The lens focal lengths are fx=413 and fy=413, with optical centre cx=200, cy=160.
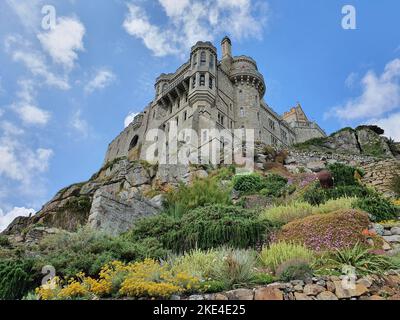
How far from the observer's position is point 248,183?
1783 centimetres

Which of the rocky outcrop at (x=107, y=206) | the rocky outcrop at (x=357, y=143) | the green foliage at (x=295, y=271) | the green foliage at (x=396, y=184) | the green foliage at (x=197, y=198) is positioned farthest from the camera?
the rocky outcrop at (x=357, y=143)

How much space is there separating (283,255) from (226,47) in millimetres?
42806

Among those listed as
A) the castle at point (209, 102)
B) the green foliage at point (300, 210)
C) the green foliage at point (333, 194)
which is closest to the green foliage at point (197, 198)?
the green foliage at point (333, 194)

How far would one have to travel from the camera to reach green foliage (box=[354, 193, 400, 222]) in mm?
10773

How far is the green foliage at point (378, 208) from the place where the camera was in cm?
1077

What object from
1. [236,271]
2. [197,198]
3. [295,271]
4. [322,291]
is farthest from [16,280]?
[197,198]

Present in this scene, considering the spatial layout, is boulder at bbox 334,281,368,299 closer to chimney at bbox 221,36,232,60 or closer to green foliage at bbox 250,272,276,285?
green foliage at bbox 250,272,276,285

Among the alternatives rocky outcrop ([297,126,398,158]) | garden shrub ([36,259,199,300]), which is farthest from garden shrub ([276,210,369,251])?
rocky outcrop ([297,126,398,158])

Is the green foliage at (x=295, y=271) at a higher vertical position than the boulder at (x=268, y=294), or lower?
higher

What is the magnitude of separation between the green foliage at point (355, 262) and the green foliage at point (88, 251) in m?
3.72

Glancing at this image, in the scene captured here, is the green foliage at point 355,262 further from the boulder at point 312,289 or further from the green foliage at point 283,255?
the boulder at point 312,289

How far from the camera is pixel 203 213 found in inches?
450

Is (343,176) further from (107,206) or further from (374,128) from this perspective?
(374,128)

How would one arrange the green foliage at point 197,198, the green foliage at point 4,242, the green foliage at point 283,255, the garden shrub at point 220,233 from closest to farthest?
the green foliage at point 283,255
the garden shrub at point 220,233
the green foliage at point 4,242
the green foliage at point 197,198
